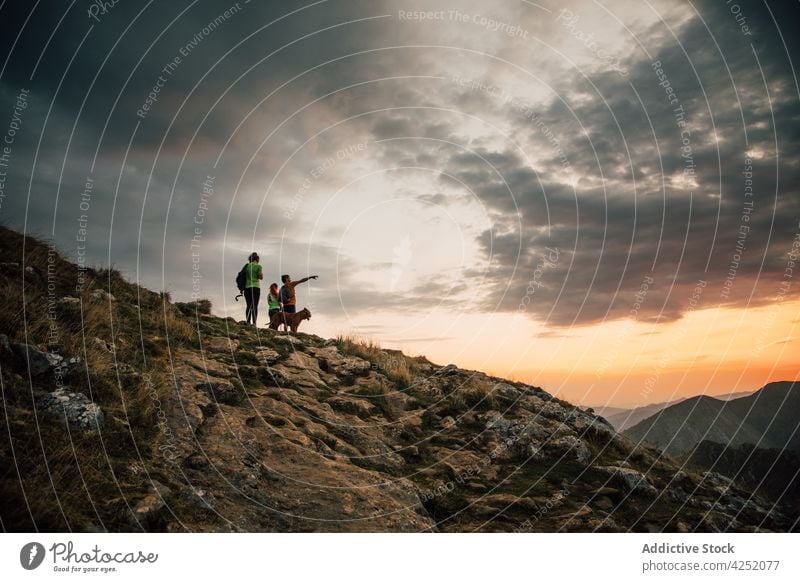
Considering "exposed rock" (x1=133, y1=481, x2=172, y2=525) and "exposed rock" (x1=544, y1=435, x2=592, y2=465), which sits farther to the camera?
"exposed rock" (x1=544, y1=435, x2=592, y2=465)

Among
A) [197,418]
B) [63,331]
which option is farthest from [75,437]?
[63,331]

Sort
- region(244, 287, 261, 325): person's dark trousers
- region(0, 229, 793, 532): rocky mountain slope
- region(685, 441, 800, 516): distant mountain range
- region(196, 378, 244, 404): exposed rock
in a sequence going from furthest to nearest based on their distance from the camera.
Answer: region(685, 441, 800, 516): distant mountain range → region(244, 287, 261, 325): person's dark trousers → region(196, 378, 244, 404): exposed rock → region(0, 229, 793, 532): rocky mountain slope

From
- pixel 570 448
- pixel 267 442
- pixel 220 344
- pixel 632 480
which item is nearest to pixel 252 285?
pixel 220 344

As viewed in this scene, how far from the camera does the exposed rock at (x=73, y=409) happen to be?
21.9 feet

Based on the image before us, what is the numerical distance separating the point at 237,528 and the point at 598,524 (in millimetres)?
6542

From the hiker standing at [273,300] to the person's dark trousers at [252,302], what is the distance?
3.83ft

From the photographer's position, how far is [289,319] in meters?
20.3

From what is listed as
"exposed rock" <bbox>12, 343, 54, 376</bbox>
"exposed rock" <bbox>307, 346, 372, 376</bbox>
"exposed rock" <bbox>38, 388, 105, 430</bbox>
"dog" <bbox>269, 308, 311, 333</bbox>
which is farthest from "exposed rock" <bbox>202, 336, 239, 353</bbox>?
"dog" <bbox>269, 308, 311, 333</bbox>

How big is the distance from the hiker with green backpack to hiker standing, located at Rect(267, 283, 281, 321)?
1095mm

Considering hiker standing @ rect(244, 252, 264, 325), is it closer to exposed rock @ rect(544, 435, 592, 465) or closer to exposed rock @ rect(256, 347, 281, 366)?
exposed rock @ rect(256, 347, 281, 366)

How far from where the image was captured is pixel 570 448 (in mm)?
11281
